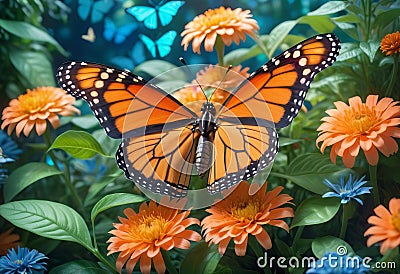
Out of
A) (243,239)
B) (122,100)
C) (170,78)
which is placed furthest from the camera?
(170,78)

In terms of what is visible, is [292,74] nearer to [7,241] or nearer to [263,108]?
[263,108]

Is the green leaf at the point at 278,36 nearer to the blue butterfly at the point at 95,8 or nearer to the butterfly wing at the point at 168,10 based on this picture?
the butterfly wing at the point at 168,10

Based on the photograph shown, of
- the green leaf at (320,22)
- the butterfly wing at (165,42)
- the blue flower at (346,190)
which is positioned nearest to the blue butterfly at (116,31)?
the butterfly wing at (165,42)

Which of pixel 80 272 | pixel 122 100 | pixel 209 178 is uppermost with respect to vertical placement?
pixel 122 100

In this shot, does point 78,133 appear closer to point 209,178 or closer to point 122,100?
point 122,100

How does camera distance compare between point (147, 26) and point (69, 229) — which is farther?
point (147, 26)

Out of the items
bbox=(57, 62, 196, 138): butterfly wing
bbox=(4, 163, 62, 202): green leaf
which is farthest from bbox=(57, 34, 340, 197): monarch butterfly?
bbox=(4, 163, 62, 202): green leaf

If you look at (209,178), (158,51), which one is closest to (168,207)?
(209,178)

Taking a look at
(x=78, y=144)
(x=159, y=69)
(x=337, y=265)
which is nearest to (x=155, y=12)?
(x=159, y=69)
